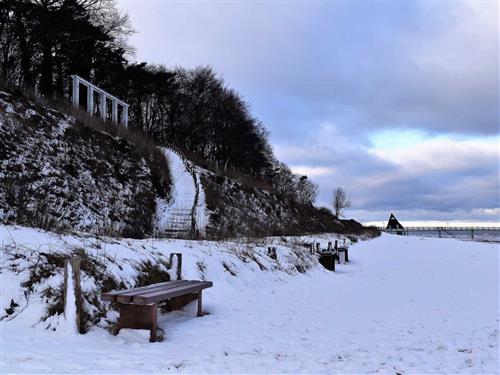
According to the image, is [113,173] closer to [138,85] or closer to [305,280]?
[305,280]

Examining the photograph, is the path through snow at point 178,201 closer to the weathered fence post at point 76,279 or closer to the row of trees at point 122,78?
the row of trees at point 122,78

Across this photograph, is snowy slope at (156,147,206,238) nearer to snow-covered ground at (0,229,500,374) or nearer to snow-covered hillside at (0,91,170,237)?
snow-covered hillside at (0,91,170,237)

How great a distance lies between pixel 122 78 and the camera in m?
38.6

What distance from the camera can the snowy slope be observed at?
20.7 metres

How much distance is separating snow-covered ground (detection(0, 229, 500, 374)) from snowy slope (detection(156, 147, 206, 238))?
9137mm

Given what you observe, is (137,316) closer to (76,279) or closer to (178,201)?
(76,279)

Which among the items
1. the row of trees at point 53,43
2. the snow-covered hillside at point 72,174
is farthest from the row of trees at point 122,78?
the snow-covered hillside at point 72,174

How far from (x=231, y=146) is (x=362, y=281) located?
42.6 metres

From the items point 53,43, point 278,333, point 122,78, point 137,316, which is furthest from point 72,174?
point 122,78

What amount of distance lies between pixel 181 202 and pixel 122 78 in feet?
64.7

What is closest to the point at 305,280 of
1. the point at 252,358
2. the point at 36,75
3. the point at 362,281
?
the point at 362,281

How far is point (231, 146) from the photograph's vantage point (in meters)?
54.9

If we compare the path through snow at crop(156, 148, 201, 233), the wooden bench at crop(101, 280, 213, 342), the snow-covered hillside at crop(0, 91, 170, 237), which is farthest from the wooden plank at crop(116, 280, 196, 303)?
the path through snow at crop(156, 148, 201, 233)

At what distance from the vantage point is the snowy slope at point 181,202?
67.8ft
